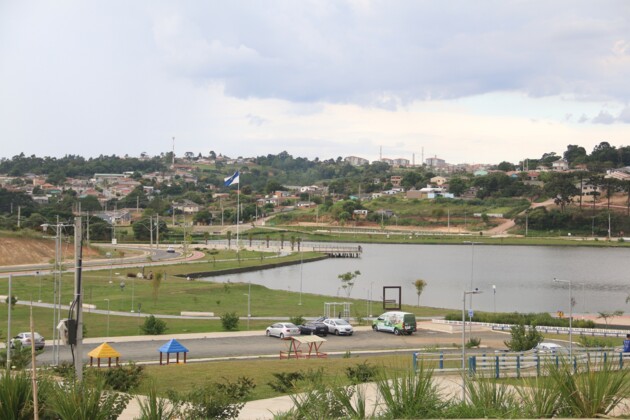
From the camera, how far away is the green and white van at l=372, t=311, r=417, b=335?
40812 mm

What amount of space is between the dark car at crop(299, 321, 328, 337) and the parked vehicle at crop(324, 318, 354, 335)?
0.84 feet

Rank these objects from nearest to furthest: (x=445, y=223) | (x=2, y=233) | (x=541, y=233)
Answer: (x=2, y=233)
(x=541, y=233)
(x=445, y=223)

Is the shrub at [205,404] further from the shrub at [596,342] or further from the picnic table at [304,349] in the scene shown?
the shrub at [596,342]

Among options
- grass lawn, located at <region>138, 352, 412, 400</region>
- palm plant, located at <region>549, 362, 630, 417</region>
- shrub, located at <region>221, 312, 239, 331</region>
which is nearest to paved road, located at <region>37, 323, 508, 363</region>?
shrub, located at <region>221, 312, 239, 331</region>

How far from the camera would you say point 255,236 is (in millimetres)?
160750

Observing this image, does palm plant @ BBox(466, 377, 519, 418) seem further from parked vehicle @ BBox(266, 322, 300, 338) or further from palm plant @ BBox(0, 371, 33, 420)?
parked vehicle @ BBox(266, 322, 300, 338)

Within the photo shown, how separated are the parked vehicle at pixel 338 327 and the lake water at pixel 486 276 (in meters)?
12.5

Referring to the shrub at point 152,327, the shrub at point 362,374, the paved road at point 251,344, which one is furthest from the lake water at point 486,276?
the shrub at point 362,374

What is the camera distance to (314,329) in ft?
131

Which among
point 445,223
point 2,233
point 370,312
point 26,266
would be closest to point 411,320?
point 370,312

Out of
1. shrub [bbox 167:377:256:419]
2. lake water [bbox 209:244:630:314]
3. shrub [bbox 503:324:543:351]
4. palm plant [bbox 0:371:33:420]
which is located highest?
palm plant [bbox 0:371:33:420]

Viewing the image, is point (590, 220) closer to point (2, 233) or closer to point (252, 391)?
point (2, 233)

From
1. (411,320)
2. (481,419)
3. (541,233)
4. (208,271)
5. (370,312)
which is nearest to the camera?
(481,419)

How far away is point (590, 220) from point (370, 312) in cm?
11977
